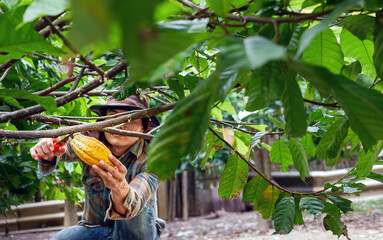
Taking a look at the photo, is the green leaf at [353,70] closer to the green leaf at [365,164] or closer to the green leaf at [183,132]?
the green leaf at [365,164]

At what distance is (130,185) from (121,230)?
1.01ft

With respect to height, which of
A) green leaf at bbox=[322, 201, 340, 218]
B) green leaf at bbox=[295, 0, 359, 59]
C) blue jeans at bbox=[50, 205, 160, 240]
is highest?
green leaf at bbox=[295, 0, 359, 59]

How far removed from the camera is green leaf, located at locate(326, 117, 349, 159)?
0.66 m

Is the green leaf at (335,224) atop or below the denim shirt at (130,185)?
below

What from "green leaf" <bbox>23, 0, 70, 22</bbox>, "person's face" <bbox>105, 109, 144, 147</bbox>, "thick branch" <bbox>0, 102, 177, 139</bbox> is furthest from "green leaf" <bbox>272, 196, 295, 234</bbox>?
"person's face" <bbox>105, 109, 144, 147</bbox>

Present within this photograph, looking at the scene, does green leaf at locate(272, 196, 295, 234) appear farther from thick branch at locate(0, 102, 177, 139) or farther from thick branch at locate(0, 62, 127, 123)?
thick branch at locate(0, 62, 127, 123)

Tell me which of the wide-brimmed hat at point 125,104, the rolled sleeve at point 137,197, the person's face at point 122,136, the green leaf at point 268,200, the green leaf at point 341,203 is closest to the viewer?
the green leaf at point 341,203

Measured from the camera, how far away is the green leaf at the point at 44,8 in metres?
0.36

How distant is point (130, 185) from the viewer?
4.44 feet

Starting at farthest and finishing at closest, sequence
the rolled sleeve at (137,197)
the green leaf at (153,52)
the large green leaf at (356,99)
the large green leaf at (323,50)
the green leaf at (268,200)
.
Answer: the rolled sleeve at (137,197), the green leaf at (268,200), the large green leaf at (323,50), the large green leaf at (356,99), the green leaf at (153,52)

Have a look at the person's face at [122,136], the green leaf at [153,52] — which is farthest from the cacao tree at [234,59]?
the person's face at [122,136]

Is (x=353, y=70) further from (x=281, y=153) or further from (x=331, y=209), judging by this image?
(x=281, y=153)

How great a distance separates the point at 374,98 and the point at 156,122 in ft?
4.38

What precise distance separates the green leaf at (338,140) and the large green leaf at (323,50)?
4.6 inches
